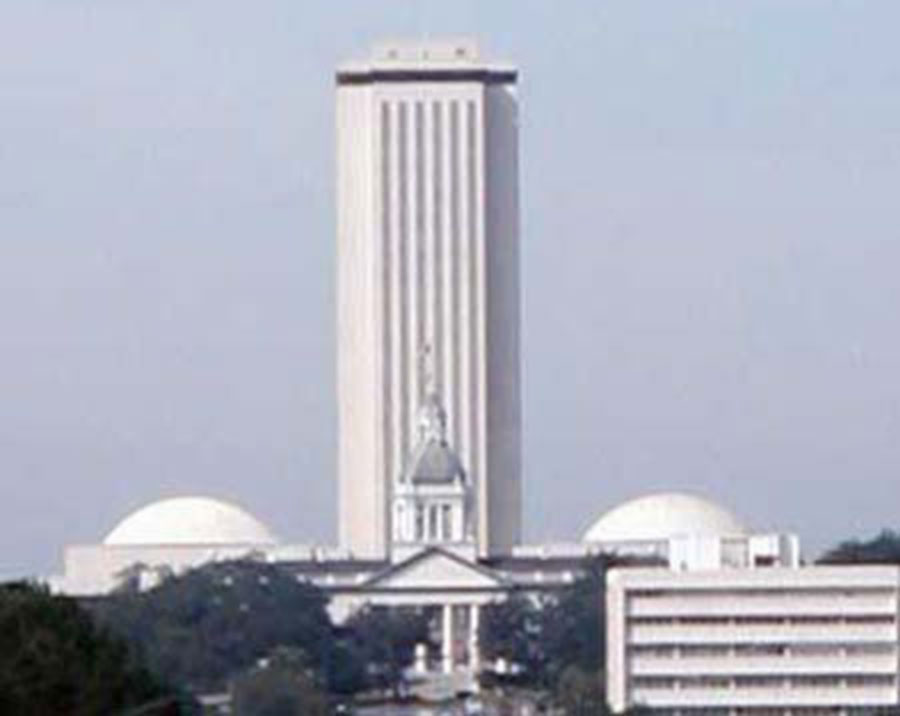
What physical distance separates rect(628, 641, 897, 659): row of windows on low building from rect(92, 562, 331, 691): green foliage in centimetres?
861

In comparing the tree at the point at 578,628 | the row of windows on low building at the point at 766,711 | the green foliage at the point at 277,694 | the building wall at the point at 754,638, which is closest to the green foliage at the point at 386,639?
the tree at the point at 578,628

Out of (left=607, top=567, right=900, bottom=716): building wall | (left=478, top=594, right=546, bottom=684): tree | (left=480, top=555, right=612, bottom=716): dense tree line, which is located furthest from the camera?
(left=478, top=594, right=546, bottom=684): tree

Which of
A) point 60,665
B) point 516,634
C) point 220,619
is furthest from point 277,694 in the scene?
point 60,665

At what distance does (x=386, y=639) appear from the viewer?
587ft

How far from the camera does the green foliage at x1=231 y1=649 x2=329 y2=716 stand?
134 metres

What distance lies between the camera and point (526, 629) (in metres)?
182

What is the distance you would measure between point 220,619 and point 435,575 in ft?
65.0

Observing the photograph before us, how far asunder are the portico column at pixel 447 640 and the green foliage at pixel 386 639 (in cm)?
53

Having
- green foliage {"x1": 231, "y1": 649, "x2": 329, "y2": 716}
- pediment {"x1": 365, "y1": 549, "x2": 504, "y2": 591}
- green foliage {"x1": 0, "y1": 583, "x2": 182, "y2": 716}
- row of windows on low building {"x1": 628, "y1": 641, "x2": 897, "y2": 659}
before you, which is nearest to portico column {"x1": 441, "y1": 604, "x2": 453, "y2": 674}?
pediment {"x1": 365, "y1": 549, "x2": 504, "y2": 591}

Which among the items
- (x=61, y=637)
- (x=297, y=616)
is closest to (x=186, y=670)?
(x=297, y=616)

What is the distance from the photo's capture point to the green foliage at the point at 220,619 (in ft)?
518

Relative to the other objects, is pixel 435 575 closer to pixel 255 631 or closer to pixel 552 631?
pixel 552 631

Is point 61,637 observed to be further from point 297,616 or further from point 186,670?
point 297,616

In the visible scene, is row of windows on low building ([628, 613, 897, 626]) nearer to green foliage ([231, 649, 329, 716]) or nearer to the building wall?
the building wall
